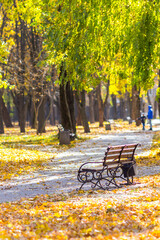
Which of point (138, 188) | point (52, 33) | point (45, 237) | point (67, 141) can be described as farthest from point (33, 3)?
point (45, 237)

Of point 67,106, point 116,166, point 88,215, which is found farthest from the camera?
point 67,106

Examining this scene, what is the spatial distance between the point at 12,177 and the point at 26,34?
23.4 m

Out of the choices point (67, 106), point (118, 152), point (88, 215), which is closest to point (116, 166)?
point (118, 152)

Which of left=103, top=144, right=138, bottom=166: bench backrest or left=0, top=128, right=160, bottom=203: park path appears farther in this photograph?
left=103, top=144, right=138, bottom=166: bench backrest

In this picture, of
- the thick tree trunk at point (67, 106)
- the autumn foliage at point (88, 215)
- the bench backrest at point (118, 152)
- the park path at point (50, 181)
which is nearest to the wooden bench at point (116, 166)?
the bench backrest at point (118, 152)

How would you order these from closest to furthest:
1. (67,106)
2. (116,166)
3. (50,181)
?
(116,166)
(50,181)
(67,106)

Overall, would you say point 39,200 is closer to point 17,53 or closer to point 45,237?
point 45,237

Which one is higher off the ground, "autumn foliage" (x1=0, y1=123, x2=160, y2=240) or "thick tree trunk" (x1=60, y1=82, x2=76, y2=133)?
"thick tree trunk" (x1=60, y1=82, x2=76, y2=133)

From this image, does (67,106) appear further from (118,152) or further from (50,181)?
(118,152)

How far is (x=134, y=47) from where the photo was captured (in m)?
13.3

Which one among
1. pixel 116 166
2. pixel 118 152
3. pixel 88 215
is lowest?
pixel 88 215

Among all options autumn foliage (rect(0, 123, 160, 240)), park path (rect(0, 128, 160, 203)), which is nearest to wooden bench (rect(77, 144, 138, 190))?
autumn foliage (rect(0, 123, 160, 240))

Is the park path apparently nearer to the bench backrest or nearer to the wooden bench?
the wooden bench

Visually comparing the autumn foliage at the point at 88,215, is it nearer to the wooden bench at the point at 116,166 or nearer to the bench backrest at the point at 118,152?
the wooden bench at the point at 116,166
